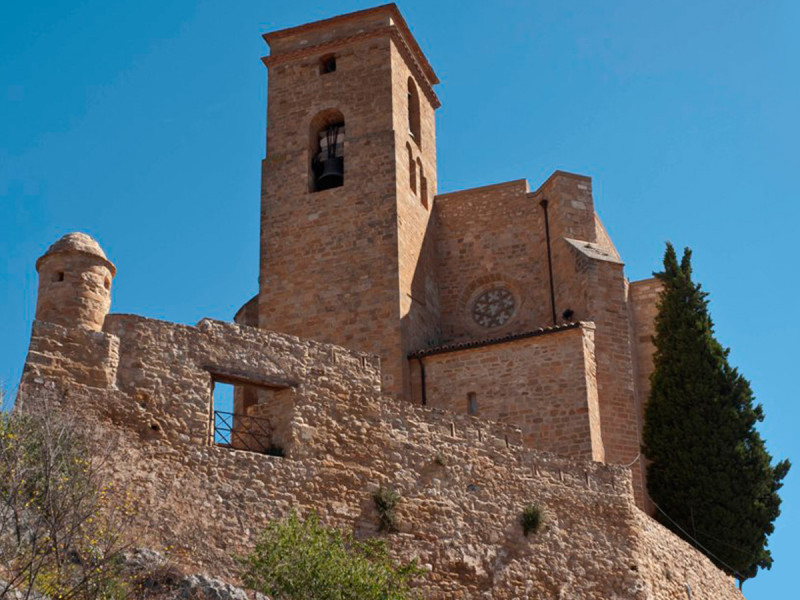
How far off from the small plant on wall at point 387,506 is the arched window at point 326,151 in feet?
40.8

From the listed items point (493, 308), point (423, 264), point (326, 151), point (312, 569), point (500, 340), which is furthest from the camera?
point (326, 151)

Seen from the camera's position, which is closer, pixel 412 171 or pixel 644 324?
pixel 644 324

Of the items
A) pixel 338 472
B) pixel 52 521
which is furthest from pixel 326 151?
pixel 52 521

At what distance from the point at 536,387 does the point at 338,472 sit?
7.51m

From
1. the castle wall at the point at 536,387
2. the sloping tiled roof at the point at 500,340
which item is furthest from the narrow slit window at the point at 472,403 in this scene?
the sloping tiled roof at the point at 500,340

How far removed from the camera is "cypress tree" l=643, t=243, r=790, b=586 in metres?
26.2

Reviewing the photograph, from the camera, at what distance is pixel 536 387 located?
1028 inches

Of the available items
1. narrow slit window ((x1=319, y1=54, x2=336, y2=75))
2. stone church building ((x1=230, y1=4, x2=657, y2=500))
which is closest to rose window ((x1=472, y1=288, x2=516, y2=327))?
stone church building ((x1=230, y1=4, x2=657, y2=500))

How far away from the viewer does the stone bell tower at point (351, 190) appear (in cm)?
2873

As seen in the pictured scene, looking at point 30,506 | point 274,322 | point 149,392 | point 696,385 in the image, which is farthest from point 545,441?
point 30,506

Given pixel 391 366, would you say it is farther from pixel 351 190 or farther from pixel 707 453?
pixel 707 453

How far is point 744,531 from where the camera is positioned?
26297 mm

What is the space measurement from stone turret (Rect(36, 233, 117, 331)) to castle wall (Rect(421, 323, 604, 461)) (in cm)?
993

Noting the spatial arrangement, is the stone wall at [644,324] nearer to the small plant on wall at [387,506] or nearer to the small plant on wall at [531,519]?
the small plant on wall at [531,519]
